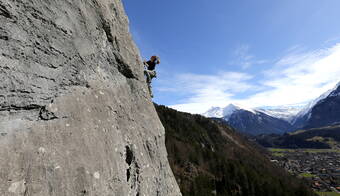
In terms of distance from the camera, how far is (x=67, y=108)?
5.64 m

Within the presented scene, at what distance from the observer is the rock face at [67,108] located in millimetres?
4371

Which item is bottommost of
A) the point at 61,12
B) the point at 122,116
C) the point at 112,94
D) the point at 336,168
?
the point at 336,168

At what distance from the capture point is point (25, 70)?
4918mm

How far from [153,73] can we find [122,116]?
341 inches

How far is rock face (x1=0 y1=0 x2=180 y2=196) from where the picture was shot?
4371 mm

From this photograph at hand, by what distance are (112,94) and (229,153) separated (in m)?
165

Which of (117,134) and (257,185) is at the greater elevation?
(117,134)

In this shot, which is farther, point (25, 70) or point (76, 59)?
point (76, 59)

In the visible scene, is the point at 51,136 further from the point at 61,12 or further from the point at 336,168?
the point at 336,168

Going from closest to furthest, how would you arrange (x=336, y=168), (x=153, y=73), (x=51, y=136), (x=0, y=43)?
(x=0, y=43)
(x=51, y=136)
(x=153, y=73)
(x=336, y=168)

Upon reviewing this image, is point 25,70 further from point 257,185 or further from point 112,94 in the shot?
point 257,185

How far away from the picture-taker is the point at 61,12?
21.2 feet

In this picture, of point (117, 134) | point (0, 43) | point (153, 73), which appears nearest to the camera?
point (0, 43)

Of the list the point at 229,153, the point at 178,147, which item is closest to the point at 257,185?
the point at 178,147
